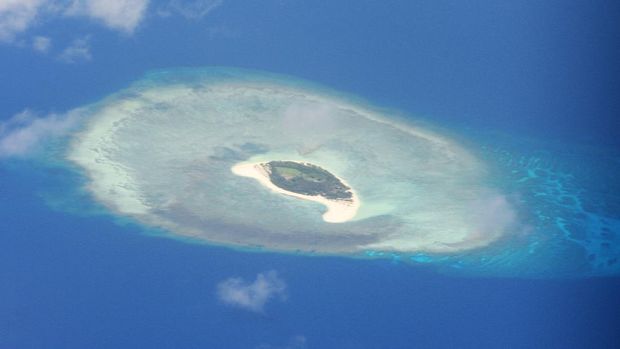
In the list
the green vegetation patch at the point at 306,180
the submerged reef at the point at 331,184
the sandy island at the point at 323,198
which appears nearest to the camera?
the submerged reef at the point at 331,184

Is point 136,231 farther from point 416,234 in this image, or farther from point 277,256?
point 416,234

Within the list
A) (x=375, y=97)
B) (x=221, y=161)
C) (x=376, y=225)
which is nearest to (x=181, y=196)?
(x=221, y=161)

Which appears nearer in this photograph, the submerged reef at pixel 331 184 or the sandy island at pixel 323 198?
the submerged reef at pixel 331 184

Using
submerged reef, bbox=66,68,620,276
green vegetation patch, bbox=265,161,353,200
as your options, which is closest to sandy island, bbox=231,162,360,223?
submerged reef, bbox=66,68,620,276

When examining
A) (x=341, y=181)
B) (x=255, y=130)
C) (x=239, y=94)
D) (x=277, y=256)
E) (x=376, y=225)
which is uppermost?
(x=239, y=94)

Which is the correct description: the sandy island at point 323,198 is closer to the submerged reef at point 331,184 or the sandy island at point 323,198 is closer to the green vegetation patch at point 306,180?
the submerged reef at point 331,184

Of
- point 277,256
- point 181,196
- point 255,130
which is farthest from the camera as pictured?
point 255,130

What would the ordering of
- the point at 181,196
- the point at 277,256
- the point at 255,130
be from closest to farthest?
the point at 277,256 → the point at 181,196 → the point at 255,130

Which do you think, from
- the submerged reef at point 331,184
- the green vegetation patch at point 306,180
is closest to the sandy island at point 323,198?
the submerged reef at point 331,184
